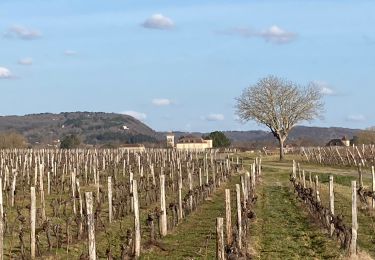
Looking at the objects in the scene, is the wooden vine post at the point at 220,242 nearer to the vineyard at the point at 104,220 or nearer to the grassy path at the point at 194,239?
the vineyard at the point at 104,220

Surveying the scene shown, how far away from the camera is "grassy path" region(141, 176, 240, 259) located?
56.9 feet

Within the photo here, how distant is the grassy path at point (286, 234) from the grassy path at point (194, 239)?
1.27 m

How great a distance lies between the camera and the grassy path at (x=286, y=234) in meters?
17.2

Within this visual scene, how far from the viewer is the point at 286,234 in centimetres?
2044

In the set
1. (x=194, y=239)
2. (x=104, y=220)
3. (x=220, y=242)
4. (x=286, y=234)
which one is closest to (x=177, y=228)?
(x=194, y=239)

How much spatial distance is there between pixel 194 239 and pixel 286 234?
9.25 ft

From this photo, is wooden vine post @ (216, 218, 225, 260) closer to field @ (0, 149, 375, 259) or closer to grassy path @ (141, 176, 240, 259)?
field @ (0, 149, 375, 259)

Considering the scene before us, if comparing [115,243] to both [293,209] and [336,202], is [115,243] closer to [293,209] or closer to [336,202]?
[293,209]

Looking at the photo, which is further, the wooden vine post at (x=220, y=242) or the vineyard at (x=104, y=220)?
the vineyard at (x=104, y=220)

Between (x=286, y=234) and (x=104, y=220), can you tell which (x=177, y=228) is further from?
(x=286, y=234)

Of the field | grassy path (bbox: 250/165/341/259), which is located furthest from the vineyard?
grassy path (bbox: 250/165/341/259)

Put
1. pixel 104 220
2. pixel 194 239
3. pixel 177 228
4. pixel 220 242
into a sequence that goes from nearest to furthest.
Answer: pixel 220 242 → pixel 194 239 → pixel 177 228 → pixel 104 220

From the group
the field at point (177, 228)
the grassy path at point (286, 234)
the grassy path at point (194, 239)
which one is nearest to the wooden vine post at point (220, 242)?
the field at point (177, 228)

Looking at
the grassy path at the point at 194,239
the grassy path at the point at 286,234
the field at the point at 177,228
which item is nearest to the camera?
the field at the point at 177,228
